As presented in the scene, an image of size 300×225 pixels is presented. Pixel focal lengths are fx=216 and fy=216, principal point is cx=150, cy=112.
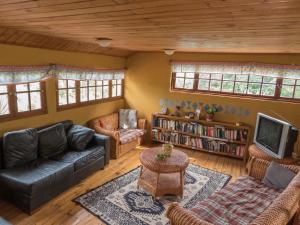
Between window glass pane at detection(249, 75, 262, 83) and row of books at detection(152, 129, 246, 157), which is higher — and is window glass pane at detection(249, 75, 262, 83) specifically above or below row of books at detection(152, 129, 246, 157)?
above

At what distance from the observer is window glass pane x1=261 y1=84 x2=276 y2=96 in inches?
168

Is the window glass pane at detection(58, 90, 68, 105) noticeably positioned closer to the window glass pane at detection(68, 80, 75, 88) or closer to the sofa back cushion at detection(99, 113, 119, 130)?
the window glass pane at detection(68, 80, 75, 88)

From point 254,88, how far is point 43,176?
409 cm

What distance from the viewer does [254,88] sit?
443 centimetres

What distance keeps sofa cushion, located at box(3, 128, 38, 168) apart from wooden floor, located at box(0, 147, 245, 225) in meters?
0.56

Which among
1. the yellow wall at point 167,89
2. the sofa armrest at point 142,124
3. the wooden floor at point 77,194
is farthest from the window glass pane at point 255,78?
the sofa armrest at point 142,124

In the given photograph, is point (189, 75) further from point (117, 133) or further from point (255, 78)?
point (117, 133)

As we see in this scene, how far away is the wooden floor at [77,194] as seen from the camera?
2592mm

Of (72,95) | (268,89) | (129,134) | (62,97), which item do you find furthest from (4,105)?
(268,89)

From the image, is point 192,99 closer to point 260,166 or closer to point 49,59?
point 260,166

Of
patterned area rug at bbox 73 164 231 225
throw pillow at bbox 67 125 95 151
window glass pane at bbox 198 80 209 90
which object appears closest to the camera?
patterned area rug at bbox 73 164 231 225

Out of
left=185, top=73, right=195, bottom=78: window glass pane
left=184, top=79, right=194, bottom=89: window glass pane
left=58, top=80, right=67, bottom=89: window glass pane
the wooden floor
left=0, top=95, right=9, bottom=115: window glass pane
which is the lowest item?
the wooden floor

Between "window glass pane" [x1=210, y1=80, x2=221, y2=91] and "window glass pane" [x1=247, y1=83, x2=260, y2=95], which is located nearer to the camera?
"window glass pane" [x1=247, y1=83, x2=260, y2=95]

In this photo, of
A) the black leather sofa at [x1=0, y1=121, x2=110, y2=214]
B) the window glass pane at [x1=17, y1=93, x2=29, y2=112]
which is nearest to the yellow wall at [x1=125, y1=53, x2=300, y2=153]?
the black leather sofa at [x1=0, y1=121, x2=110, y2=214]
